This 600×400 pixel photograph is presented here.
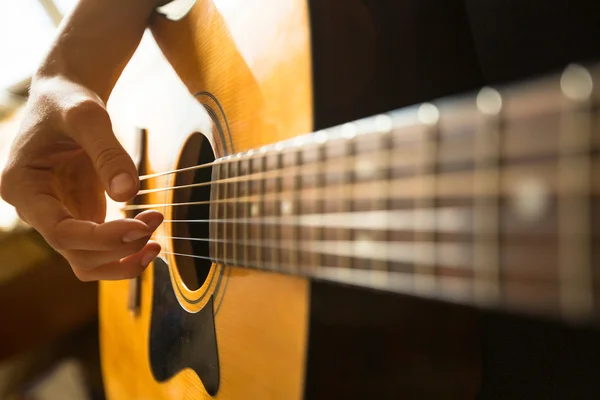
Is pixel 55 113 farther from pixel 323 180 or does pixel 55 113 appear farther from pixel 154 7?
pixel 323 180

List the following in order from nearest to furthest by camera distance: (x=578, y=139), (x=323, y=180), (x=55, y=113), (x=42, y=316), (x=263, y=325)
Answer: (x=578, y=139), (x=323, y=180), (x=263, y=325), (x=55, y=113), (x=42, y=316)

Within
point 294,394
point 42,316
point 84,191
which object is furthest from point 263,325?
point 42,316

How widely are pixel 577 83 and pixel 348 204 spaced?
170 mm

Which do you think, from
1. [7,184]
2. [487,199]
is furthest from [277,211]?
A: [7,184]

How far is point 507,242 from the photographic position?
25 centimetres

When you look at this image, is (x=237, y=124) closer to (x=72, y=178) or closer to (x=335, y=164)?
(x=335, y=164)

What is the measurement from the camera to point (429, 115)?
0.95 ft

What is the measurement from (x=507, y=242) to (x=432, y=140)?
7 cm

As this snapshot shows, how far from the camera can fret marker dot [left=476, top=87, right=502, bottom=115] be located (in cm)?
25

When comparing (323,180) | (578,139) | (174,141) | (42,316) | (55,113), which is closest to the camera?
(578,139)

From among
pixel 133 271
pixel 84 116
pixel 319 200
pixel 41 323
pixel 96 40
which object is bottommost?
pixel 41 323

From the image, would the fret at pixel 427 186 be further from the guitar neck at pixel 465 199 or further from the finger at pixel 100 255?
the finger at pixel 100 255

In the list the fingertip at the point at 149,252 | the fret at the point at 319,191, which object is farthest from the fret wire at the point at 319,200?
the fingertip at the point at 149,252

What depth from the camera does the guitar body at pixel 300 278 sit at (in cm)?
42
